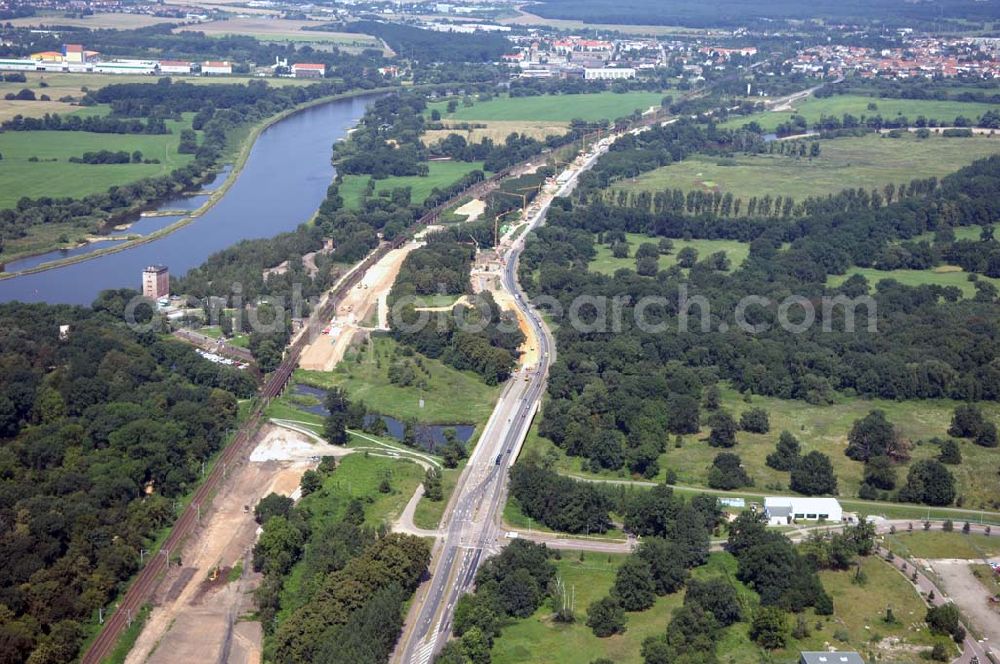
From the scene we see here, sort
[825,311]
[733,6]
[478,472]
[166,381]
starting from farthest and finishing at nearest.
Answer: [733,6], [825,311], [166,381], [478,472]

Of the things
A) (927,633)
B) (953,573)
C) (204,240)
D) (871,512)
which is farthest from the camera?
(204,240)

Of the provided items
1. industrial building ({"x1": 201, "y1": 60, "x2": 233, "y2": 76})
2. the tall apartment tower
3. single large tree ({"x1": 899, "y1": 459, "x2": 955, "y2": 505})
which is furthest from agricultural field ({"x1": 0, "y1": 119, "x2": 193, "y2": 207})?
single large tree ({"x1": 899, "y1": 459, "x2": 955, "y2": 505})

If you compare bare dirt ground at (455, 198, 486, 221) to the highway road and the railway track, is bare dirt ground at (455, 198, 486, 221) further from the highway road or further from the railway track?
the highway road

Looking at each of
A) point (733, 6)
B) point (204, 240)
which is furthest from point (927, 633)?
point (733, 6)

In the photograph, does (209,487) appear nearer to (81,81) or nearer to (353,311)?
(353,311)

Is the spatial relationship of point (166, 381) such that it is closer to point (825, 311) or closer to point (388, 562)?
point (388, 562)
